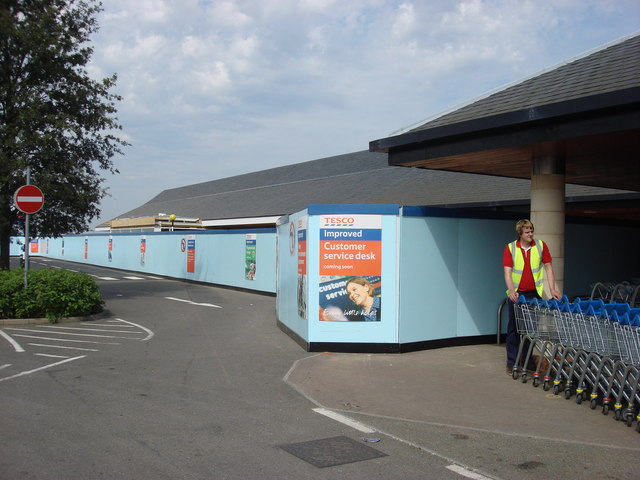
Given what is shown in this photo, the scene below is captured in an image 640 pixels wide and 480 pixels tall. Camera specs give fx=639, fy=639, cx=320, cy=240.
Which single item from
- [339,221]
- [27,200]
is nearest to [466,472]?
[339,221]

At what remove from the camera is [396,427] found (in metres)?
6.20

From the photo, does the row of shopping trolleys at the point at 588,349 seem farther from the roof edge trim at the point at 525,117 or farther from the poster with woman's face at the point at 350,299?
the poster with woman's face at the point at 350,299

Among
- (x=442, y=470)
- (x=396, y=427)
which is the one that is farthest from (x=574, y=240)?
(x=442, y=470)

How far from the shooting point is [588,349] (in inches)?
277

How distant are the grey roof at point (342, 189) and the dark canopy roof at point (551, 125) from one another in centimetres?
520

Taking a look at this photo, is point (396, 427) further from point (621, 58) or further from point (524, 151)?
point (621, 58)

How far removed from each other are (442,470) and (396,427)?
1230mm

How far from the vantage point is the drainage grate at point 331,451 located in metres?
5.18

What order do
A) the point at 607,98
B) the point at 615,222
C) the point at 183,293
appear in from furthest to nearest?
the point at 183,293, the point at 615,222, the point at 607,98

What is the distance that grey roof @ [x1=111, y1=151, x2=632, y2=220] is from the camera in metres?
20.0

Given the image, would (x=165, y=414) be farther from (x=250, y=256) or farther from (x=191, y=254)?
(x=191, y=254)

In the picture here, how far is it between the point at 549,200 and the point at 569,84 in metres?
1.82

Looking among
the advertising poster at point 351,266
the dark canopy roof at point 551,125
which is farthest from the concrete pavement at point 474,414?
the dark canopy roof at point 551,125

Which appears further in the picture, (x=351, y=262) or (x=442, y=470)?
(x=351, y=262)
